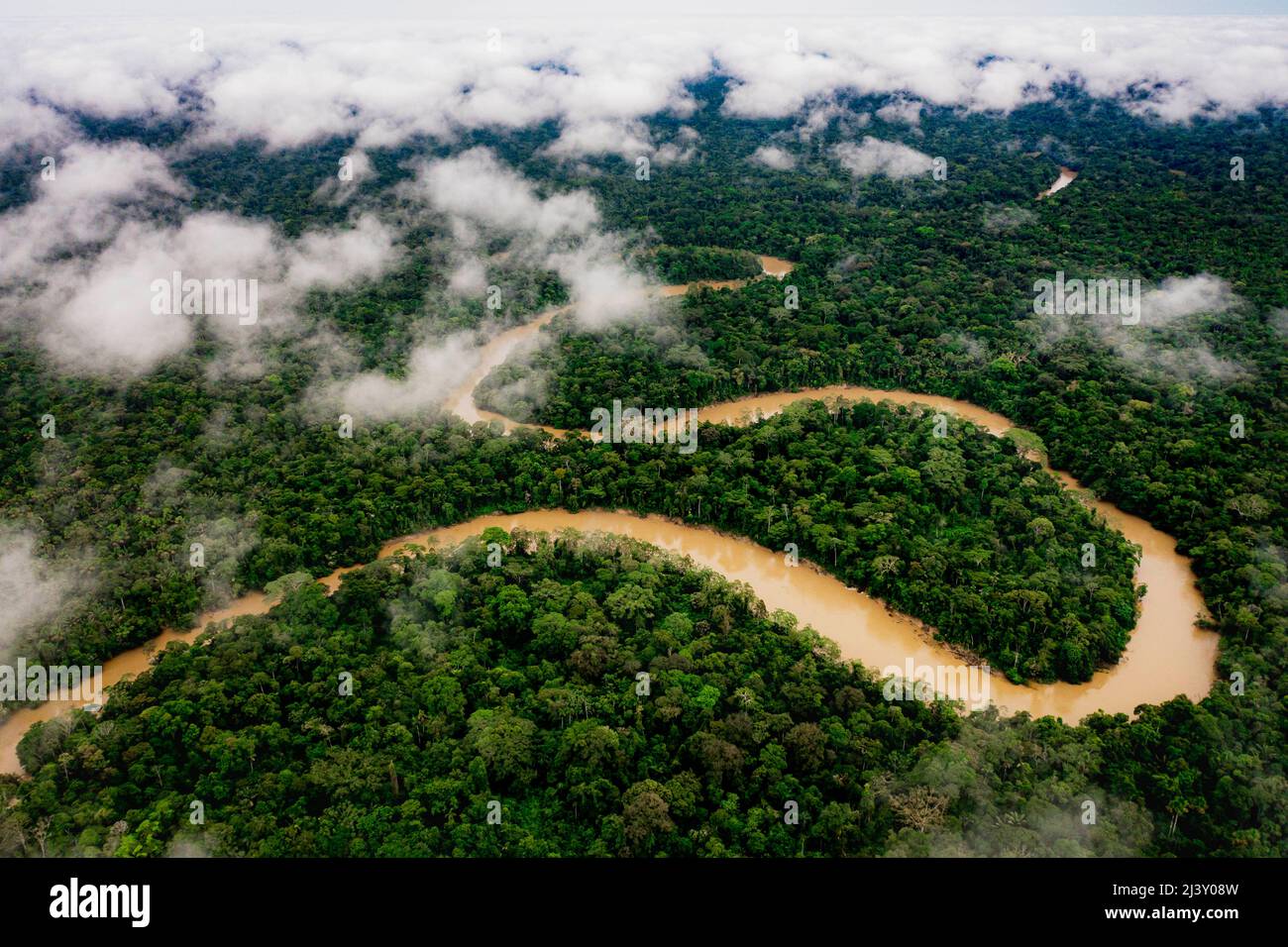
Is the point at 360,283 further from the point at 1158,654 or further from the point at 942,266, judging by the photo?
the point at 1158,654

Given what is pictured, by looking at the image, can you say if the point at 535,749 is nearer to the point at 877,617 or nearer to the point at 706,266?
the point at 877,617

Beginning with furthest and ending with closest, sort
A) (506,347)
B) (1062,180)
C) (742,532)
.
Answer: (1062,180)
(506,347)
(742,532)

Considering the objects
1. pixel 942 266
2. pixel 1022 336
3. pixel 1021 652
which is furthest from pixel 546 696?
pixel 942 266

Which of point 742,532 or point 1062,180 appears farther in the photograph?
point 1062,180

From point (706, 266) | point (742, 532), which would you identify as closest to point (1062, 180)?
point (706, 266)

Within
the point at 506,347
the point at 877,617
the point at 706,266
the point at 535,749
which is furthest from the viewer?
the point at 706,266

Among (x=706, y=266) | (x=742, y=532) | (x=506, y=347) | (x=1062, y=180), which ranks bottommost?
(x=742, y=532)

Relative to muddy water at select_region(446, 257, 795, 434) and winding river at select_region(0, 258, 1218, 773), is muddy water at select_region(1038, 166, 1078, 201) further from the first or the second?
winding river at select_region(0, 258, 1218, 773)
